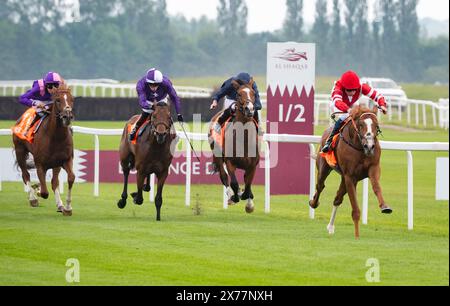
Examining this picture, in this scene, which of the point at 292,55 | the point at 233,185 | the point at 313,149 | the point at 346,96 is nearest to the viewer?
the point at 346,96

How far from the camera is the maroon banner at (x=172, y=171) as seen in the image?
827 inches

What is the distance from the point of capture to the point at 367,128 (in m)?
13.2

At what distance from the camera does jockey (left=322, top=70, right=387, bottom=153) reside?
14188 mm

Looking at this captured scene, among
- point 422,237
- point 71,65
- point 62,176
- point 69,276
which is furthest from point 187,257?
point 71,65

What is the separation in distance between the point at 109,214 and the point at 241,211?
200cm

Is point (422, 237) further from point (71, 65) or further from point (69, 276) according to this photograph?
point (71, 65)

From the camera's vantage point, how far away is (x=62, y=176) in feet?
67.3

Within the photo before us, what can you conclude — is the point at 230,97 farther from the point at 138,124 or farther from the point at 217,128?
the point at 138,124

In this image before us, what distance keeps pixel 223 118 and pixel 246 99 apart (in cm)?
105

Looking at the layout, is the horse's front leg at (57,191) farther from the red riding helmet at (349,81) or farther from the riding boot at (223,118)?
the red riding helmet at (349,81)

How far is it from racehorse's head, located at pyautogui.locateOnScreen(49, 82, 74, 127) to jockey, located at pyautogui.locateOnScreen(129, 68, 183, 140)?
2.96ft

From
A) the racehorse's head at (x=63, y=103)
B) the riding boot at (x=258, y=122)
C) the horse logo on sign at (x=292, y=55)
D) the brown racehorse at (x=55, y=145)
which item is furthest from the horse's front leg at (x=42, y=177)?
the horse logo on sign at (x=292, y=55)

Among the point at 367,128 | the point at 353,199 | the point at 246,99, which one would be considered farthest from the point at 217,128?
the point at 367,128

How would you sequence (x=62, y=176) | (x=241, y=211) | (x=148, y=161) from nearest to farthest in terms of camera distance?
(x=148, y=161) → (x=241, y=211) → (x=62, y=176)
